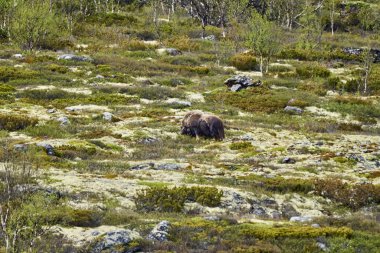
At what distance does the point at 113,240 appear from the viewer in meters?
12.6

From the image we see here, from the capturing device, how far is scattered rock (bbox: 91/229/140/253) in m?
12.4

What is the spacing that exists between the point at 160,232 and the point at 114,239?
131 cm

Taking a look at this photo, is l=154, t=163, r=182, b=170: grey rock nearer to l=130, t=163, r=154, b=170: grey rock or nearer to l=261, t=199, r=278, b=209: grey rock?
l=130, t=163, r=154, b=170: grey rock

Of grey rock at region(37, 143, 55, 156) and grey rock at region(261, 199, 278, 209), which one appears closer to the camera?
grey rock at region(261, 199, 278, 209)

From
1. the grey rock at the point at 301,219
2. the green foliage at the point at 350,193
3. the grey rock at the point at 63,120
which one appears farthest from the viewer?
the grey rock at the point at 63,120

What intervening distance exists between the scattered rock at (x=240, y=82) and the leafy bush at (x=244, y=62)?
9.01 meters

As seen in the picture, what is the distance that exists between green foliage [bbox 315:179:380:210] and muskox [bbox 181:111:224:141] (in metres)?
11.4

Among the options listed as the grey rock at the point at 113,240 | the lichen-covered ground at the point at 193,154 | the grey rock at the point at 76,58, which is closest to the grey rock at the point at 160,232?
the lichen-covered ground at the point at 193,154

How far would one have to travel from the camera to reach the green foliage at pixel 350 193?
747 inches

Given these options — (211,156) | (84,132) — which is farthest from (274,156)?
(84,132)

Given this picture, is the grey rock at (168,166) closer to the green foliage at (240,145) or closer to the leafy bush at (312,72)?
the green foliage at (240,145)

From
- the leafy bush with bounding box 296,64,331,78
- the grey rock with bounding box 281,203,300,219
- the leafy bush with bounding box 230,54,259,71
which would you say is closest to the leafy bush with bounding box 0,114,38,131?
the grey rock with bounding box 281,203,300,219

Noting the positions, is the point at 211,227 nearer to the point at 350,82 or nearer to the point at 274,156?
the point at 274,156

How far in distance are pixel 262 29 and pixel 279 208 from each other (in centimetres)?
3835
